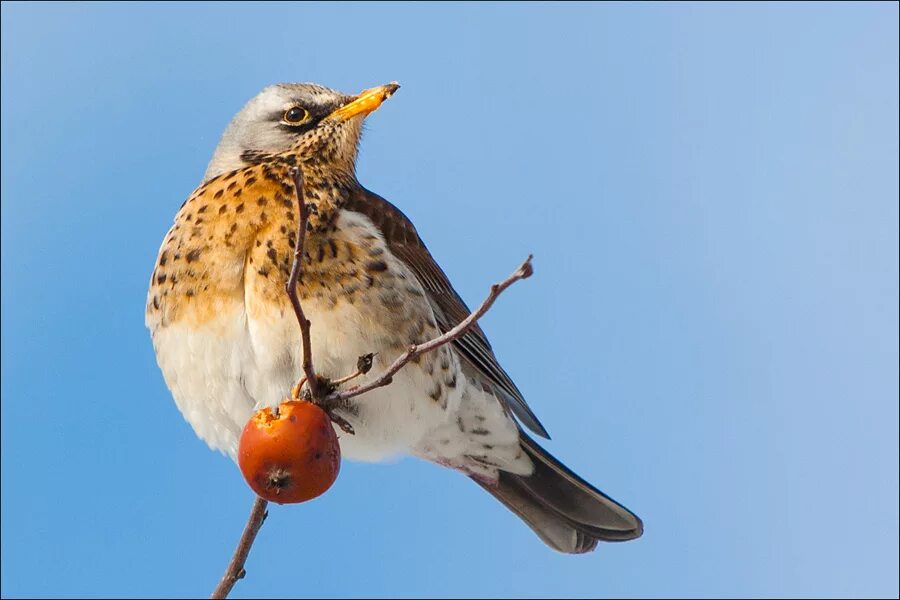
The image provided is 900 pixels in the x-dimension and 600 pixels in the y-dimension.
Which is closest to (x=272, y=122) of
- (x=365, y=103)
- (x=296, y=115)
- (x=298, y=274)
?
(x=296, y=115)

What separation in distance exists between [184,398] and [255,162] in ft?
3.28

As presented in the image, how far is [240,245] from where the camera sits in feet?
13.6

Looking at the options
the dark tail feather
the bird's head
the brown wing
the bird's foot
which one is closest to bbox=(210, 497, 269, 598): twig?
the bird's foot

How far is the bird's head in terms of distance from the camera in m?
4.73

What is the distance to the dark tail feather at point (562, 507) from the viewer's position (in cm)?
516

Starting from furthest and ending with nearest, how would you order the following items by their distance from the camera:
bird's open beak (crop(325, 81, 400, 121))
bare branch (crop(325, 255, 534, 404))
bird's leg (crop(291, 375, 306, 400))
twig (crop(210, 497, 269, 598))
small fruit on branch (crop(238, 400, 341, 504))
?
bird's open beak (crop(325, 81, 400, 121)), twig (crop(210, 497, 269, 598)), bird's leg (crop(291, 375, 306, 400)), small fruit on branch (crop(238, 400, 341, 504)), bare branch (crop(325, 255, 534, 404))

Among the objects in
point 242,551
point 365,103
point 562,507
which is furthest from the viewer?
point 562,507

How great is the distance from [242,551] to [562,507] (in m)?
2.04

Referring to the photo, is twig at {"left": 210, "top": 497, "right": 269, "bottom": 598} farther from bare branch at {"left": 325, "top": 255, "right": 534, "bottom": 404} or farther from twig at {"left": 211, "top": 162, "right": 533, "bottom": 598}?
bare branch at {"left": 325, "top": 255, "right": 534, "bottom": 404}

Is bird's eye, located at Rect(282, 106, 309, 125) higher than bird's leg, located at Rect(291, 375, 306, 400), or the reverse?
bird's eye, located at Rect(282, 106, 309, 125)

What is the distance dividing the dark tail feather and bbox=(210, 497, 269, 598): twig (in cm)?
177

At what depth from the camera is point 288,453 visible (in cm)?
312

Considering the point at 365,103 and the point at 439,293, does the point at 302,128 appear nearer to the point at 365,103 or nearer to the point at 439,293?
the point at 365,103

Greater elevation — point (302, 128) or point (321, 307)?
point (302, 128)
